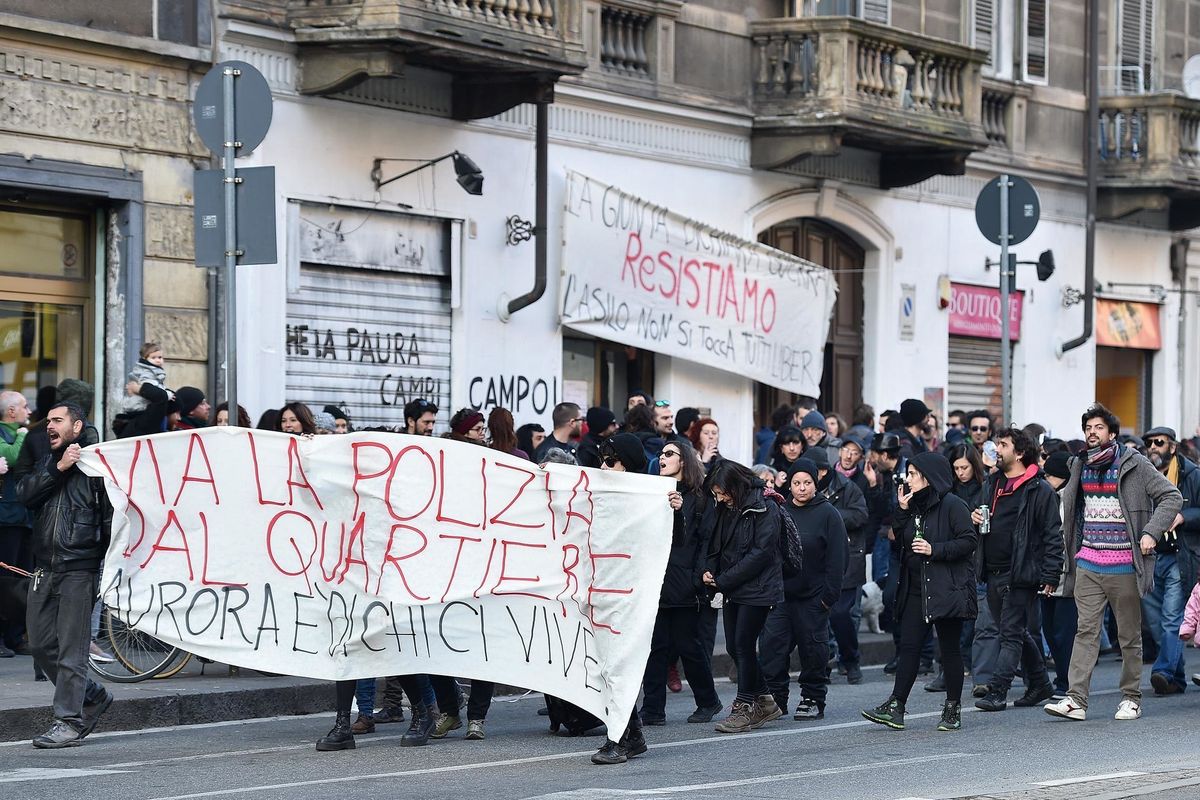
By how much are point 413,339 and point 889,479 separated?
4.48 metres

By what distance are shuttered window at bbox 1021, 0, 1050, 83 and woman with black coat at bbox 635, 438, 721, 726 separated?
14.4m

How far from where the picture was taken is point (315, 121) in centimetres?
1691

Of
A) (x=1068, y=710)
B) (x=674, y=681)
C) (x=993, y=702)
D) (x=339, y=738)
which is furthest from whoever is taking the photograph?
(x=674, y=681)

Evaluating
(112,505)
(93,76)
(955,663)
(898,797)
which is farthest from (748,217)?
(898,797)

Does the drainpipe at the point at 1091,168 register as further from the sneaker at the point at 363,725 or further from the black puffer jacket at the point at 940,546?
the sneaker at the point at 363,725

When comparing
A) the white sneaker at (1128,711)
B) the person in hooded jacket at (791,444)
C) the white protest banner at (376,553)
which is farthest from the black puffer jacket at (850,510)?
the white protest banner at (376,553)

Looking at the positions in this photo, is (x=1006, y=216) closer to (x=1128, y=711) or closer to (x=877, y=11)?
(x=877, y=11)

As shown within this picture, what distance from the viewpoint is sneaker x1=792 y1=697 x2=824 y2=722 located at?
1234 centimetres

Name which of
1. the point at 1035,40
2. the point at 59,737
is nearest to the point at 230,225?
the point at 59,737

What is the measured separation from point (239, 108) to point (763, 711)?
461cm

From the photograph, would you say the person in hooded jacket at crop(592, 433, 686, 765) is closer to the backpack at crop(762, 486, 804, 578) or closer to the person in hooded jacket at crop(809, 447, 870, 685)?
the backpack at crop(762, 486, 804, 578)

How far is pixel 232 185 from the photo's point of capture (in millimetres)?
11898

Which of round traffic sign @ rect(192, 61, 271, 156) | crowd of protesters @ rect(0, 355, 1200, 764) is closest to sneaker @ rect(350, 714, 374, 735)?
crowd of protesters @ rect(0, 355, 1200, 764)

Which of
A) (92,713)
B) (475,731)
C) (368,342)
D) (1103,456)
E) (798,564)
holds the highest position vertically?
(368,342)
